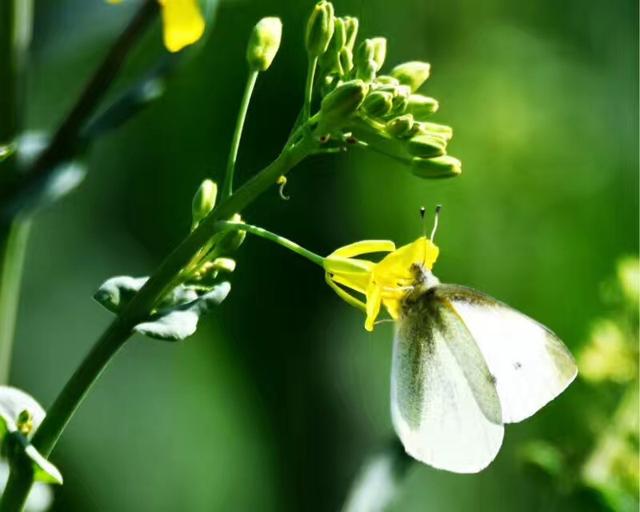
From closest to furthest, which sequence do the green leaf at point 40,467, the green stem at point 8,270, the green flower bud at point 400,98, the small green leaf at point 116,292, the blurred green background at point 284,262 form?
1. the green leaf at point 40,467
2. the small green leaf at point 116,292
3. the green flower bud at point 400,98
4. the green stem at point 8,270
5. the blurred green background at point 284,262

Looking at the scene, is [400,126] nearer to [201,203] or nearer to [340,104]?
[340,104]

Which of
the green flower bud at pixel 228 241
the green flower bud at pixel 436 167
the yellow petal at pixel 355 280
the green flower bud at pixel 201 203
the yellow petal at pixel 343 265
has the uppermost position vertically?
Answer: the green flower bud at pixel 201 203

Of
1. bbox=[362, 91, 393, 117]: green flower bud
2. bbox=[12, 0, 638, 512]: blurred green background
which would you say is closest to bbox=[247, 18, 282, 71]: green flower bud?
bbox=[362, 91, 393, 117]: green flower bud

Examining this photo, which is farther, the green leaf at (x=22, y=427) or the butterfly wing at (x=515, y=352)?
the butterfly wing at (x=515, y=352)

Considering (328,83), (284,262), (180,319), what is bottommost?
(284,262)

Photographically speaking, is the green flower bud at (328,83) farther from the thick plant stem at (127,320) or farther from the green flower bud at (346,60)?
the thick plant stem at (127,320)

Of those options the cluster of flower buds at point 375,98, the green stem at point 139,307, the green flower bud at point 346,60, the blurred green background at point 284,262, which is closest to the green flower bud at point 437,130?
the cluster of flower buds at point 375,98

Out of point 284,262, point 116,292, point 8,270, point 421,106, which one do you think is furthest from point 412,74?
point 284,262
